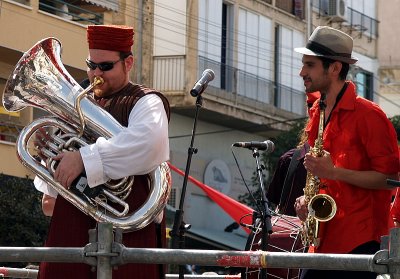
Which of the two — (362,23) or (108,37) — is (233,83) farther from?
(108,37)

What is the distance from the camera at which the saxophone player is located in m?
6.16

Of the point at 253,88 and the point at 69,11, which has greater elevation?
the point at 69,11

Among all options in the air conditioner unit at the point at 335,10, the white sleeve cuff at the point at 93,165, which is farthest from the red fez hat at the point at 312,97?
the air conditioner unit at the point at 335,10

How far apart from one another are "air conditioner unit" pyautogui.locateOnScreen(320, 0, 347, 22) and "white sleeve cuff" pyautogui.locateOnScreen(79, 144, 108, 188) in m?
31.5

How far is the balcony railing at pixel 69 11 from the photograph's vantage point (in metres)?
25.9

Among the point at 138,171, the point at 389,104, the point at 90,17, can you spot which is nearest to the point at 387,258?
the point at 138,171

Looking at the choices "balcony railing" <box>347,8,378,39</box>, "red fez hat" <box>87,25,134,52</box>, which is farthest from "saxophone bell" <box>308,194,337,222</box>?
"balcony railing" <box>347,8,378,39</box>

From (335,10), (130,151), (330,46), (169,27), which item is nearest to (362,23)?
(335,10)

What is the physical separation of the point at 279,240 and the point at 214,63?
23.3 metres

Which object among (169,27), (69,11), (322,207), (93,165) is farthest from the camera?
(169,27)

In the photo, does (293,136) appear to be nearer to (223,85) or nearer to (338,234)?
(223,85)

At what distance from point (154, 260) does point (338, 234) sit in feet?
4.18

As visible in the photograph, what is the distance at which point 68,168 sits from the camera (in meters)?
6.15

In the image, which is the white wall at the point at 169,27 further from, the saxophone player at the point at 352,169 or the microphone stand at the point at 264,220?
the saxophone player at the point at 352,169
